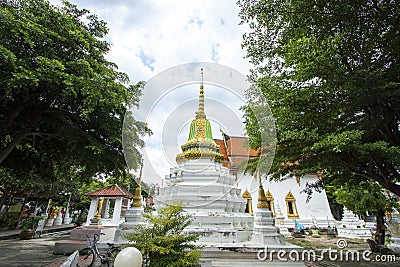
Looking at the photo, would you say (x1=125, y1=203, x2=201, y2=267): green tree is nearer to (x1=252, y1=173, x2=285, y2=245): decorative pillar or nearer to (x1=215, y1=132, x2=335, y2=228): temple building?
(x1=252, y1=173, x2=285, y2=245): decorative pillar

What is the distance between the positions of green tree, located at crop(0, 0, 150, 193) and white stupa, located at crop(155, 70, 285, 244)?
3.17 meters

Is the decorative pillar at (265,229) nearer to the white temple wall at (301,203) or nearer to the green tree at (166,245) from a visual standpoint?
the green tree at (166,245)

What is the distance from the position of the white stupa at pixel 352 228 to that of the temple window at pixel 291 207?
12.6 ft

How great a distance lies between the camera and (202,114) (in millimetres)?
15984

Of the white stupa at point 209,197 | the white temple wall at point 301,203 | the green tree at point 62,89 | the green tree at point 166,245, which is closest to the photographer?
the green tree at point 166,245

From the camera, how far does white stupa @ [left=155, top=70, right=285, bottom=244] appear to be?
9.38 m

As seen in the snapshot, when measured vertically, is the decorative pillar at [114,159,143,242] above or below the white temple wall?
below

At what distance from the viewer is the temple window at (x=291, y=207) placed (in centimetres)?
2189

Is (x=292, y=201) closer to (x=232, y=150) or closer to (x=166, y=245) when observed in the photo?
(x=232, y=150)

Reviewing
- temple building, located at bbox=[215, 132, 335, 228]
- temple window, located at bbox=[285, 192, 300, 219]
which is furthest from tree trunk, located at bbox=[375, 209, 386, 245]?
temple window, located at bbox=[285, 192, 300, 219]

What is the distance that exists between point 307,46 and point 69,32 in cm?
638

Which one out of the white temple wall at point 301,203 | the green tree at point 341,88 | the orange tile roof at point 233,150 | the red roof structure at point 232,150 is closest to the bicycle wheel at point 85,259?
the green tree at point 341,88

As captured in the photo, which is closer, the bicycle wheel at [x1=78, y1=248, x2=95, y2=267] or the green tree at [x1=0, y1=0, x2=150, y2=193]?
the green tree at [x1=0, y1=0, x2=150, y2=193]

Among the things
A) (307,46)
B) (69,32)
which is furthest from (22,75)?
(307,46)
